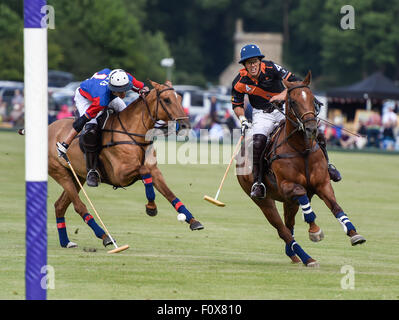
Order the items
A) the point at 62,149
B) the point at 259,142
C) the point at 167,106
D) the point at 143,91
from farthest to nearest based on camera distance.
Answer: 1. the point at 62,149
2. the point at 143,91
3. the point at 167,106
4. the point at 259,142

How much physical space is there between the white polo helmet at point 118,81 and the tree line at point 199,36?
1600 inches

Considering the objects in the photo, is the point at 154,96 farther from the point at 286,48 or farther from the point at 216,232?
the point at 286,48

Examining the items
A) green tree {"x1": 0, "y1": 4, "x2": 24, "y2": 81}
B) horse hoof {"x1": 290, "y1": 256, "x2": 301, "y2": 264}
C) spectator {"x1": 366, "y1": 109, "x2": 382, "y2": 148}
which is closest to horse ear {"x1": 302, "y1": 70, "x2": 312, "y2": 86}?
horse hoof {"x1": 290, "y1": 256, "x2": 301, "y2": 264}

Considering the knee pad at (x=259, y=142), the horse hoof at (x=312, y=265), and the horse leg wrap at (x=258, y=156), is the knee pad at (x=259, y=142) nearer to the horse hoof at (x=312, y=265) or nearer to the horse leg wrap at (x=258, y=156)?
the horse leg wrap at (x=258, y=156)

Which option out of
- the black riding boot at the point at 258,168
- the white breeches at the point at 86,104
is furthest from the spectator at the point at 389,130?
the black riding boot at the point at 258,168

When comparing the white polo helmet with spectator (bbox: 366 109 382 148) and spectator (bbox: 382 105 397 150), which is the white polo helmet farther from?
spectator (bbox: 366 109 382 148)

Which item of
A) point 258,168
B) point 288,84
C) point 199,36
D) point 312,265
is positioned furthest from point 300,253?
point 199,36

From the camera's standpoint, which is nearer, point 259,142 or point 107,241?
point 259,142

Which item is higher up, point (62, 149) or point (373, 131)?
point (62, 149)

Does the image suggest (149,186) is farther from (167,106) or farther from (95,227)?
(167,106)

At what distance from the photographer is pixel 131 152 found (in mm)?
12727

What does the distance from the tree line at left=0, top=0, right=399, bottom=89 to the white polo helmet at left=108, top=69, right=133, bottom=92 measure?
4064 cm

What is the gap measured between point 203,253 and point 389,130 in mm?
25747

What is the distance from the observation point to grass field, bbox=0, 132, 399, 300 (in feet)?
30.9
